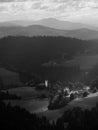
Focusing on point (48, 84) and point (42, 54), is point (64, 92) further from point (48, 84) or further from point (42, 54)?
point (42, 54)

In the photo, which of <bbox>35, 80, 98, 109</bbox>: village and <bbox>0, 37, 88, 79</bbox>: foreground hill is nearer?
<bbox>35, 80, 98, 109</bbox>: village

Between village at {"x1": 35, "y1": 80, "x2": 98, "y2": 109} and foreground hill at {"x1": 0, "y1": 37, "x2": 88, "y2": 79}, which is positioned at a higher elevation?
village at {"x1": 35, "y1": 80, "x2": 98, "y2": 109}

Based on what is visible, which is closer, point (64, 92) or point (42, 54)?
point (64, 92)

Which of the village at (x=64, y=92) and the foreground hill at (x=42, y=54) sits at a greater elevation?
the village at (x=64, y=92)

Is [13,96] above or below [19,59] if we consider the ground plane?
above

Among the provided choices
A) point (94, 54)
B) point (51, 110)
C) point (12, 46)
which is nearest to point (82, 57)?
point (94, 54)

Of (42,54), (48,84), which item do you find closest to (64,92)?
(48,84)

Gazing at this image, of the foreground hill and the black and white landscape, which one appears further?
the foreground hill

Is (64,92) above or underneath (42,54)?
above

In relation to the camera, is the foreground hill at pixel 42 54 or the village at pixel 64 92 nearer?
the village at pixel 64 92

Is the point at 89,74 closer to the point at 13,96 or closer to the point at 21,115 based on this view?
the point at 13,96

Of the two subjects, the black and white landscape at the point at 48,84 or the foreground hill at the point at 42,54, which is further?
the foreground hill at the point at 42,54
